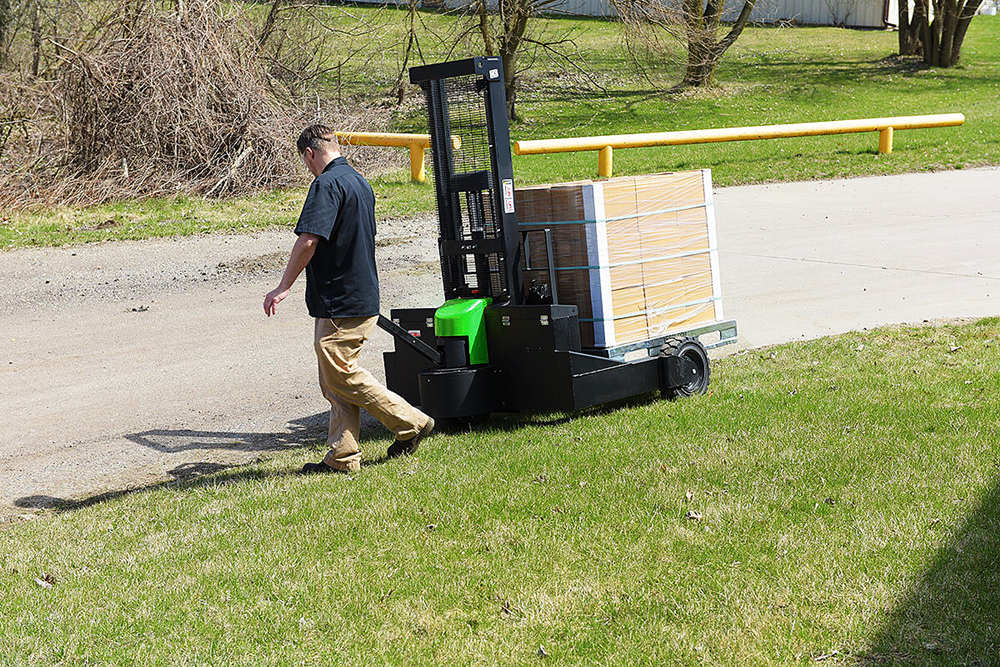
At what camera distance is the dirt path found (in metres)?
7.94

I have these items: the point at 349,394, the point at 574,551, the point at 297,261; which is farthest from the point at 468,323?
the point at 574,551

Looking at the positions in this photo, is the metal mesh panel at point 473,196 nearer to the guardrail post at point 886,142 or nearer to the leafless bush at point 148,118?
the leafless bush at point 148,118

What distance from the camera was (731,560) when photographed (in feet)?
17.4

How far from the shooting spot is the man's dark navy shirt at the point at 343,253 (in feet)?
22.0

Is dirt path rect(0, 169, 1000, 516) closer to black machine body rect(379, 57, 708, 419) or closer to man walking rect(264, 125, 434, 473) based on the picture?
man walking rect(264, 125, 434, 473)

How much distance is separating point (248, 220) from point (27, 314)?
5.35 metres

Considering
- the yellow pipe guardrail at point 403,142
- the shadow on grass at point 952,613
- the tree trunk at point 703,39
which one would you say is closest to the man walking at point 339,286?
the shadow on grass at point 952,613

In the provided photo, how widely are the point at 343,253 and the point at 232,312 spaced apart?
511 centimetres

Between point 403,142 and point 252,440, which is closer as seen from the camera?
point 252,440

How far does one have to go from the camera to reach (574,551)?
217 inches

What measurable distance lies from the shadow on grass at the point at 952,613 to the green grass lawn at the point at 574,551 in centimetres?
1

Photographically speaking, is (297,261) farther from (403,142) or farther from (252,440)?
(403,142)

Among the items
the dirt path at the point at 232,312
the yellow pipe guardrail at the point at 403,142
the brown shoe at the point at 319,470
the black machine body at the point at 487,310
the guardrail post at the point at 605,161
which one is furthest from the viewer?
the guardrail post at the point at 605,161

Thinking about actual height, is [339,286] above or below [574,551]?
above
